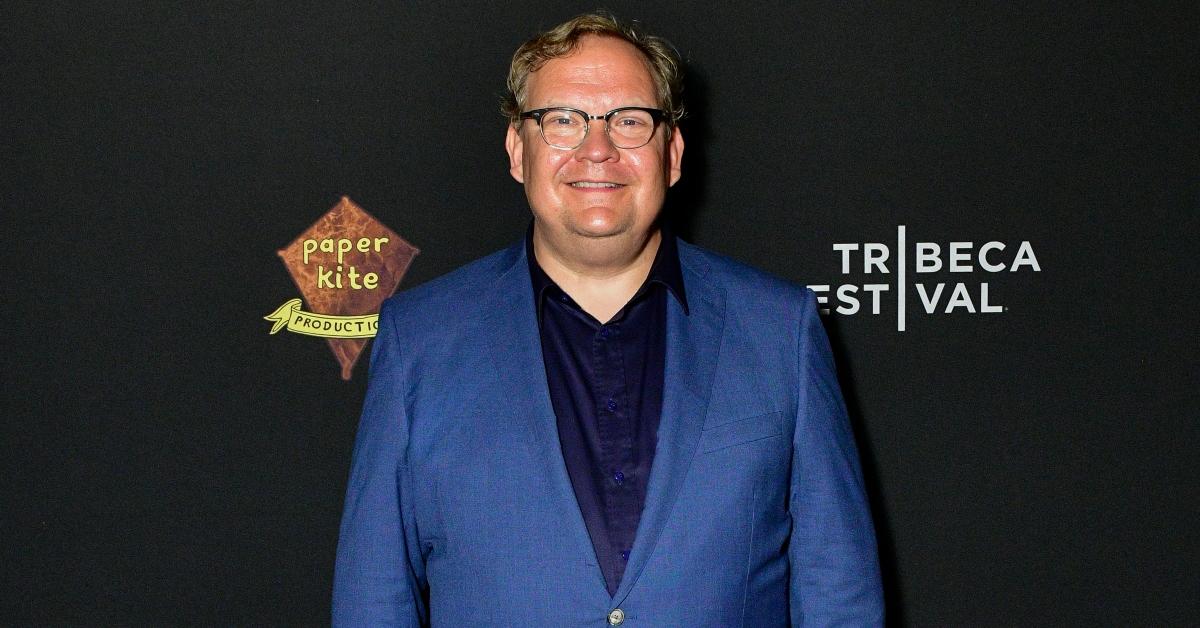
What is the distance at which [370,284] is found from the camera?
204 centimetres

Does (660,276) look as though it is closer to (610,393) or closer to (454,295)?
(610,393)

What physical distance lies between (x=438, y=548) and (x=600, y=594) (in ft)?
0.76

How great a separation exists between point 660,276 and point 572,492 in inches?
12.3

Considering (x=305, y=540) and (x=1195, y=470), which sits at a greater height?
(x=1195, y=470)

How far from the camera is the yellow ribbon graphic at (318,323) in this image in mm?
2023

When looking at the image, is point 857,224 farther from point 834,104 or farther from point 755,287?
point 755,287

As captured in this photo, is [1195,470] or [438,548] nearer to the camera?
[438,548]

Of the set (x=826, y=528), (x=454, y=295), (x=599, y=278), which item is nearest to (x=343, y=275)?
(x=454, y=295)

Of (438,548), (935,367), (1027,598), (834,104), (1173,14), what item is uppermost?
(1173,14)

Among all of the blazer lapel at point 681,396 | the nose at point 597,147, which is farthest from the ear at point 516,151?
the blazer lapel at point 681,396

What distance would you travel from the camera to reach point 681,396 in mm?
1474

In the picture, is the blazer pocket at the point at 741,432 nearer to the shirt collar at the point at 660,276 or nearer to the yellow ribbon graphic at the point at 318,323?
the shirt collar at the point at 660,276

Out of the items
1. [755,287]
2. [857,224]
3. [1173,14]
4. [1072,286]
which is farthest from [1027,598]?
[1173,14]

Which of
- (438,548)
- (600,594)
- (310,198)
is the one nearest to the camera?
(600,594)
